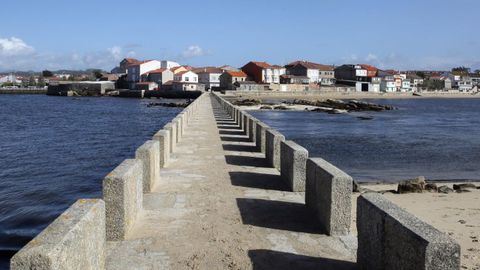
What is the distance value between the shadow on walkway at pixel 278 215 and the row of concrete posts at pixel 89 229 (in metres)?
1.65

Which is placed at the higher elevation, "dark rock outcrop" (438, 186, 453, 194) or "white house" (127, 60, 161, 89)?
"white house" (127, 60, 161, 89)

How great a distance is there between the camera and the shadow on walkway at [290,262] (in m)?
5.59

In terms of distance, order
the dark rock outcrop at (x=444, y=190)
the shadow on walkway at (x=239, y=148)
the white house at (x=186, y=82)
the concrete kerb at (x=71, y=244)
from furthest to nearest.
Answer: the white house at (x=186, y=82)
the dark rock outcrop at (x=444, y=190)
the shadow on walkway at (x=239, y=148)
the concrete kerb at (x=71, y=244)

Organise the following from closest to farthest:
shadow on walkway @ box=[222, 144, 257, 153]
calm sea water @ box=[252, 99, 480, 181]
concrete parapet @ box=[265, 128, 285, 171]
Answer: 1. concrete parapet @ box=[265, 128, 285, 171]
2. shadow on walkway @ box=[222, 144, 257, 153]
3. calm sea water @ box=[252, 99, 480, 181]

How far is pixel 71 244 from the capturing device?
404 cm

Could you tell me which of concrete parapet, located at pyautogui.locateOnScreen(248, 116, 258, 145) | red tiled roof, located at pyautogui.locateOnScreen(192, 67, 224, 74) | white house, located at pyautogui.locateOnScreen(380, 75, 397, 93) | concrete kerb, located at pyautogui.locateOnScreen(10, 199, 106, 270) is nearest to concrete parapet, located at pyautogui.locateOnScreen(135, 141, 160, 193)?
concrete kerb, located at pyautogui.locateOnScreen(10, 199, 106, 270)

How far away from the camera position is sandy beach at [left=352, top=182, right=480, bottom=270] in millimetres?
9727

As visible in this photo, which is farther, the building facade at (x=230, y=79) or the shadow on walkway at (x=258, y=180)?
the building facade at (x=230, y=79)

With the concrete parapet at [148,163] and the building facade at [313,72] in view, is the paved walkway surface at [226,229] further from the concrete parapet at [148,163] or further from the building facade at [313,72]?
the building facade at [313,72]

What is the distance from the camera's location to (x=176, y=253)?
6.00 metres

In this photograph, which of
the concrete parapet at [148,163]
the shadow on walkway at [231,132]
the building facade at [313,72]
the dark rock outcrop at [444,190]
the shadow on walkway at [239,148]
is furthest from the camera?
the building facade at [313,72]

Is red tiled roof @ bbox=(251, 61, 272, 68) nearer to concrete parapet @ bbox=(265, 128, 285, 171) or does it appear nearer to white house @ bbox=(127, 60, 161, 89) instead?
white house @ bbox=(127, 60, 161, 89)

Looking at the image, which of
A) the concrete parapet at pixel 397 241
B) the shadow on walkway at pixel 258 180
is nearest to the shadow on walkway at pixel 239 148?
the shadow on walkway at pixel 258 180

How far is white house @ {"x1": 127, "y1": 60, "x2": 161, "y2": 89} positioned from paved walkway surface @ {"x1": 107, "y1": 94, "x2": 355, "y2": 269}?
442ft
